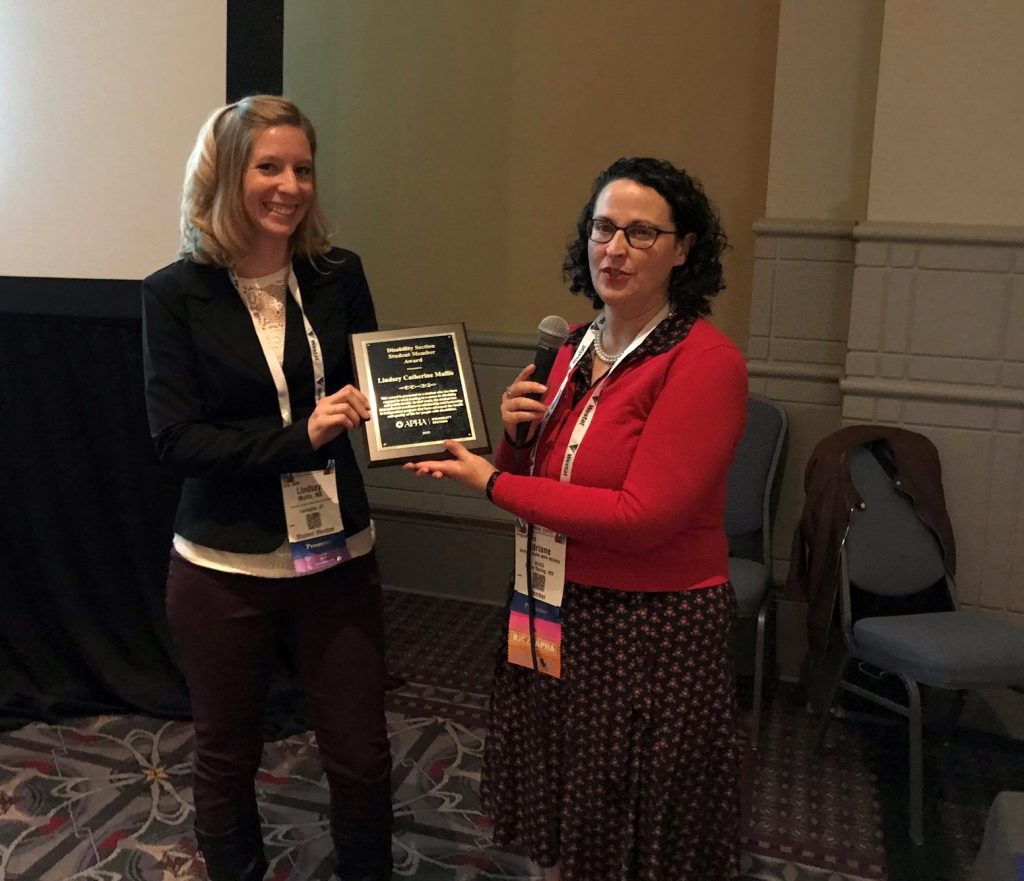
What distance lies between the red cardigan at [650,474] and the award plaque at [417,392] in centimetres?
17

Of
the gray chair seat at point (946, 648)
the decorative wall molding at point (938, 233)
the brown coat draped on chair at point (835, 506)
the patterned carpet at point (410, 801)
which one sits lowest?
the patterned carpet at point (410, 801)

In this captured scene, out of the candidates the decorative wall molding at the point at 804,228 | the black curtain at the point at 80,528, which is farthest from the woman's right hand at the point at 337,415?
the decorative wall molding at the point at 804,228

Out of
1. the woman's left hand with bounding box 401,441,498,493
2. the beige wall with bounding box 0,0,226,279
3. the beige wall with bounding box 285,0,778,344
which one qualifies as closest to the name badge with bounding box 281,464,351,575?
the woman's left hand with bounding box 401,441,498,493

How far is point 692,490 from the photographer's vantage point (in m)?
1.57

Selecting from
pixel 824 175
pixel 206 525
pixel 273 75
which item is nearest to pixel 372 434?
pixel 206 525

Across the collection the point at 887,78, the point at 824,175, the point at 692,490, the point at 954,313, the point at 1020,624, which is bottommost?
the point at 1020,624

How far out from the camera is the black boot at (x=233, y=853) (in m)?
2.02

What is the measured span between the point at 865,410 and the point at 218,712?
214cm

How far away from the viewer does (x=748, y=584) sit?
2914 millimetres

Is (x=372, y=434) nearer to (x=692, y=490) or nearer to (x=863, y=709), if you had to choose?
(x=692, y=490)

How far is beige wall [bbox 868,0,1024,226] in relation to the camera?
109 inches

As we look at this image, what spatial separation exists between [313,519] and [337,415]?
24cm

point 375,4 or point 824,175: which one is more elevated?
point 375,4

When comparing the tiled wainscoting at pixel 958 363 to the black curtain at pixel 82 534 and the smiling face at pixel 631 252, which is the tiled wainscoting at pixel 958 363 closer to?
the smiling face at pixel 631 252
